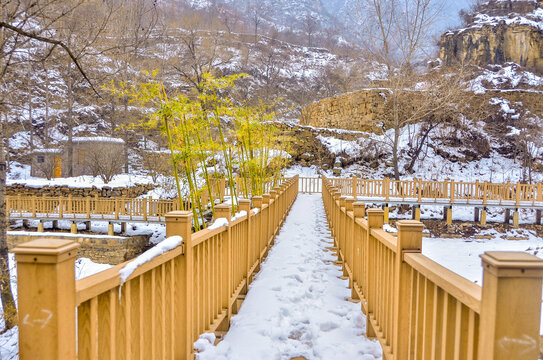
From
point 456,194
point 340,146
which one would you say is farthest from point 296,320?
point 340,146

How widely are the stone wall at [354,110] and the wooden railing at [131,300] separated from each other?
2652 cm

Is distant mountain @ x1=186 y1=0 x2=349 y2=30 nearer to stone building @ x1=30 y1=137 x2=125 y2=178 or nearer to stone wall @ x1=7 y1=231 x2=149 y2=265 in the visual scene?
stone building @ x1=30 y1=137 x2=125 y2=178

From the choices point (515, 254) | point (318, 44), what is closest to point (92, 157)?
point (515, 254)

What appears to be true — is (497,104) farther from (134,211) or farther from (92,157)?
(92,157)

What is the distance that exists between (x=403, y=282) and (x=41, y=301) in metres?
1.88

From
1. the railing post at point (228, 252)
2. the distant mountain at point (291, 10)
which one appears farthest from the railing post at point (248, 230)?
the distant mountain at point (291, 10)

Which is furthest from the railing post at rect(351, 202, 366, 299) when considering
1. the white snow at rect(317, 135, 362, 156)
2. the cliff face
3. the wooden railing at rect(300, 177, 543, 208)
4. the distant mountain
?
the distant mountain

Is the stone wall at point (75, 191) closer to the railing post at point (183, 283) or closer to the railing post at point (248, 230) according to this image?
the railing post at point (248, 230)

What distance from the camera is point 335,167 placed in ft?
83.6

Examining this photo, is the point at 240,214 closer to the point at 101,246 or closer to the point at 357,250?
the point at 357,250

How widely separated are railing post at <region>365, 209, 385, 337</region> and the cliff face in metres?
33.5

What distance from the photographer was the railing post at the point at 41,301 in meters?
1.08

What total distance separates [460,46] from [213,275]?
37651 millimetres

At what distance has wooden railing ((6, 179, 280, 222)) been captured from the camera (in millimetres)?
15133
